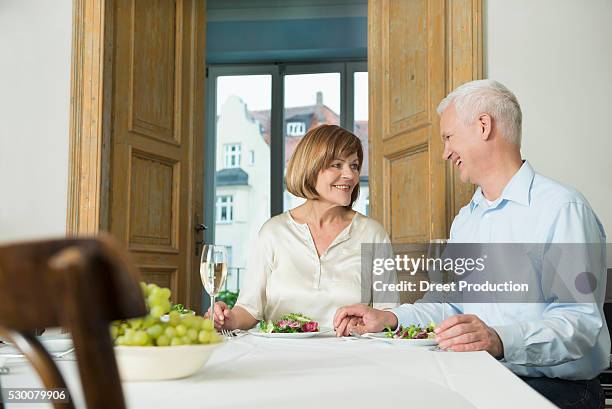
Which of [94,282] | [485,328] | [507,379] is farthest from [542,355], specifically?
[94,282]

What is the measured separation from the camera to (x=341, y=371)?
1.07 m

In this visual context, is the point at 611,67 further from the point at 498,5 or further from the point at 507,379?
the point at 507,379

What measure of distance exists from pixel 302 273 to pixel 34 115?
1839 mm

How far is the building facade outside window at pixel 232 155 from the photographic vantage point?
21.4 feet

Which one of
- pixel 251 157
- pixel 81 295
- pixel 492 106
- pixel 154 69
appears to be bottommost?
pixel 81 295

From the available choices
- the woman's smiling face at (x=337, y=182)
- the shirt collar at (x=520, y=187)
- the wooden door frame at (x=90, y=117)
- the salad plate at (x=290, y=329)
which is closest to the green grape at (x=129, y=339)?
the salad plate at (x=290, y=329)

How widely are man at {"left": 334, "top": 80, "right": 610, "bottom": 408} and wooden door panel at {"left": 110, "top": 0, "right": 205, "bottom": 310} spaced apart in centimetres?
182

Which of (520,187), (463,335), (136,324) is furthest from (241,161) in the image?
(136,324)

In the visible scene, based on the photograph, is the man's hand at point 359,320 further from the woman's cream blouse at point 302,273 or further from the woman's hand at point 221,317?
the woman's cream blouse at point 302,273

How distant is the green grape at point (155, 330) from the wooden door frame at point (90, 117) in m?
2.39

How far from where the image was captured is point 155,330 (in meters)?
0.95

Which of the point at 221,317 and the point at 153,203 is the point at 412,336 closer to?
the point at 221,317

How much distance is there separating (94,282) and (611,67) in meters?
3.17

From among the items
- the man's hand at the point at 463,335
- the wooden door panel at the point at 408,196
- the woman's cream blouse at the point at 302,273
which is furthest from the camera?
the wooden door panel at the point at 408,196
